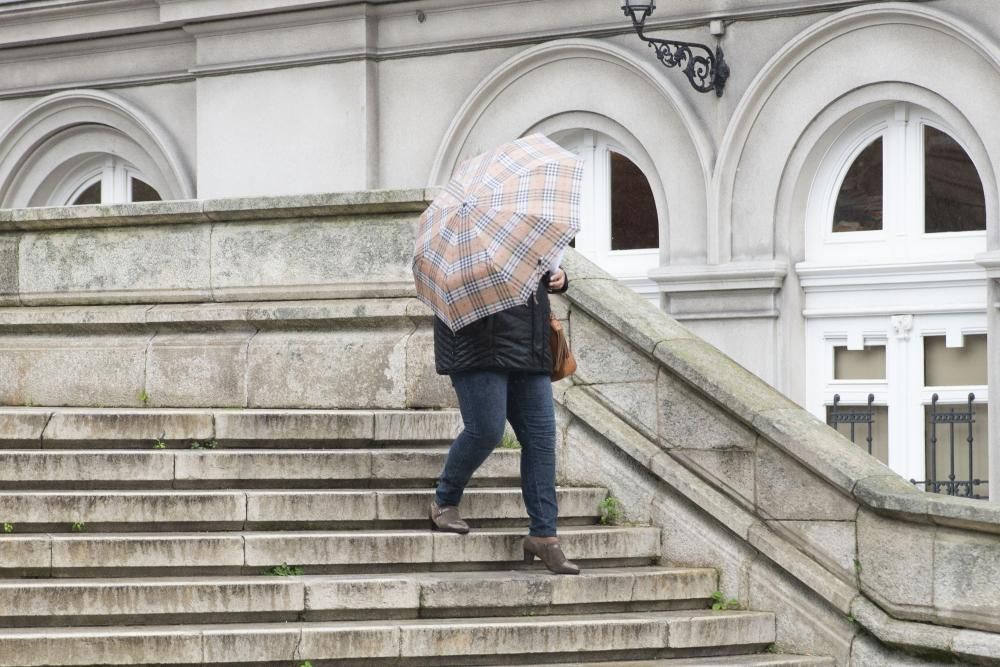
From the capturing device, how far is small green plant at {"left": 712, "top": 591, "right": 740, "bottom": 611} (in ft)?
23.8

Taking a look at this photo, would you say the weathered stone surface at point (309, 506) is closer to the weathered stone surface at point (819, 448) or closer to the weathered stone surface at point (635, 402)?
the weathered stone surface at point (635, 402)

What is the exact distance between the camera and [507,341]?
6746 mm

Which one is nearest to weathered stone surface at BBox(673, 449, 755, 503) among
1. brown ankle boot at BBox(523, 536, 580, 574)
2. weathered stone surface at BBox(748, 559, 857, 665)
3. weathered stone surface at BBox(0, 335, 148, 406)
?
weathered stone surface at BBox(748, 559, 857, 665)

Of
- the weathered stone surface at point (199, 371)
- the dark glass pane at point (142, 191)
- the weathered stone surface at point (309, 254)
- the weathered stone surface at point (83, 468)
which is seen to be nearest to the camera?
the weathered stone surface at point (83, 468)

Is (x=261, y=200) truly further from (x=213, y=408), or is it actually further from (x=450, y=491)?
(x=450, y=491)

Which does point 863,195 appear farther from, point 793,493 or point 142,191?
point 142,191

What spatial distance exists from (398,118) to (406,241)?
7305 mm

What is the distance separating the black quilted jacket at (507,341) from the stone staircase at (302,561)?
0.87 metres

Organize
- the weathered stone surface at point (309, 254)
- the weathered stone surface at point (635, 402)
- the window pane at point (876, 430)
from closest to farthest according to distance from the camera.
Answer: the weathered stone surface at point (635, 402) → the weathered stone surface at point (309, 254) → the window pane at point (876, 430)

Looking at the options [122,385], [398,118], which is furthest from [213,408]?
[398,118]

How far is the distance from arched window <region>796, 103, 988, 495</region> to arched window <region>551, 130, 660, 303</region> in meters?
1.53

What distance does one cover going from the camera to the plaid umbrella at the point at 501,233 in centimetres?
650

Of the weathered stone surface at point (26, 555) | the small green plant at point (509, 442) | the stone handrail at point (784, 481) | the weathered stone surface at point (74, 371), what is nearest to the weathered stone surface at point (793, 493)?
the stone handrail at point (784, 481)

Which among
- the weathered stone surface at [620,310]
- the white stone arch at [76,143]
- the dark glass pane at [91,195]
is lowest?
the weathered stone surface at [620,310]
